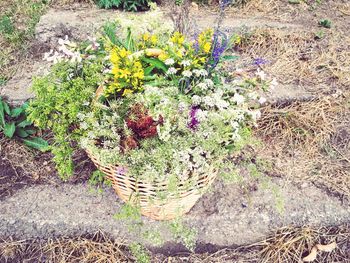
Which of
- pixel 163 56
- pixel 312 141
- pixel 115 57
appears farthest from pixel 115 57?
pixel 312 141

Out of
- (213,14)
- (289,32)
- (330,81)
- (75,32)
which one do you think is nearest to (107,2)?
(75,32)

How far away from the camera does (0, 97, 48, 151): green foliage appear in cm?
287

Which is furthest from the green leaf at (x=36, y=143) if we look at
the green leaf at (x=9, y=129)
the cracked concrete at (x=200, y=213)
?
the cracked concrete at (x=200, y=213)

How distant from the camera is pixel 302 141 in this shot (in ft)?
9.74

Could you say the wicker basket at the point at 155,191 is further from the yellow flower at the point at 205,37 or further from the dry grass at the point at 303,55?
the dry grass at the point at 303,55

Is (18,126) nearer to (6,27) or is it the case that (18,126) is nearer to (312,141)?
(6,27)

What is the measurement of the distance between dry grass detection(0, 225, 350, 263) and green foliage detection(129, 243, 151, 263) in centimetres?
4

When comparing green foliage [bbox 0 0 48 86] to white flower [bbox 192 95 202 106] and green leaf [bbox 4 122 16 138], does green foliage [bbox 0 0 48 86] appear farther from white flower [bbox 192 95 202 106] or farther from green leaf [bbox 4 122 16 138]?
white flower [bbox 192 95 202 106]

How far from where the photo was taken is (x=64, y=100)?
82.4 inches

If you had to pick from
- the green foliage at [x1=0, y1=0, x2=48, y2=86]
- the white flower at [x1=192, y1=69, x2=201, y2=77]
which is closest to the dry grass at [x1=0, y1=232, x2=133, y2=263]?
the white flower at [x1=192, y1=69, x2=201, y2=77]

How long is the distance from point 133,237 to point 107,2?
2.48 meters

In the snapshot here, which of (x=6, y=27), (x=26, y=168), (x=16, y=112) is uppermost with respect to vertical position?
(x=6, y=27)

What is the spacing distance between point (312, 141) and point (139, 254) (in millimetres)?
1435

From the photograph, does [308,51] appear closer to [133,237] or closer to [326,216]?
[326,216]
